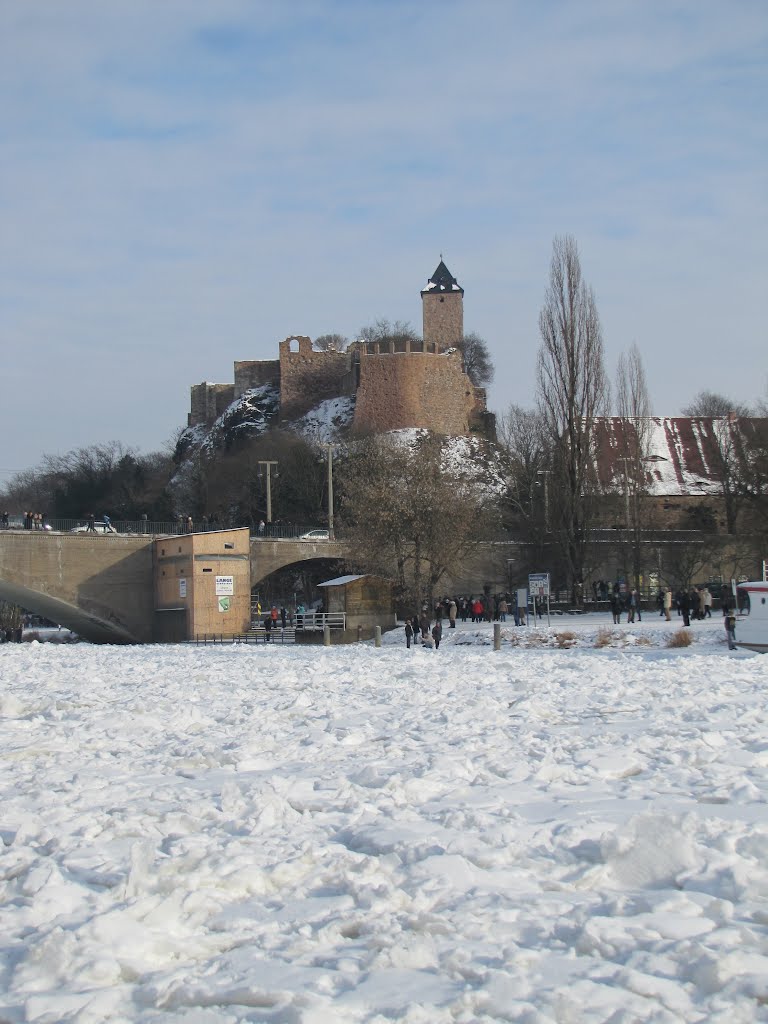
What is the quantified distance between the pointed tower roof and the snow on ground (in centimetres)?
9099

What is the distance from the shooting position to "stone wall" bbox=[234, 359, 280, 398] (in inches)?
3713

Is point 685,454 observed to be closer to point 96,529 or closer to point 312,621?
point 312,621

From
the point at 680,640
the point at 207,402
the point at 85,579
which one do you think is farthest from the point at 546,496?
the point at 207,402

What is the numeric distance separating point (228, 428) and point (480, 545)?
4021 cm

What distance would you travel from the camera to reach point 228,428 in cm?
8762

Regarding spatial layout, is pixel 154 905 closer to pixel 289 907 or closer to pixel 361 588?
pixel 289 907

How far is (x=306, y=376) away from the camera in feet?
295

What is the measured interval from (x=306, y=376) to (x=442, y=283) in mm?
19525

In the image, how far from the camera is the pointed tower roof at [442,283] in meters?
102

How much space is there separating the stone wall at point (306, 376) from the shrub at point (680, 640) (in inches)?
2415

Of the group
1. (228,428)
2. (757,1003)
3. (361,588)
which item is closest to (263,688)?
(757,1003)

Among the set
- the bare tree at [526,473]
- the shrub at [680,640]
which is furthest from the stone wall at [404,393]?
the shrub at [680,640]

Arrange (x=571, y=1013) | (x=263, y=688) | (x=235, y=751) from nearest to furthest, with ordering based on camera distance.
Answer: (x=571, y=1013) → (x=235, y=751) → (x=263, y=688)

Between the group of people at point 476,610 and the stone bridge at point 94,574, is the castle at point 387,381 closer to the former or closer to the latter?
the stone bridge at point 94,574
